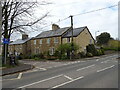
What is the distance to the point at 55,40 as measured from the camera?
41.0m

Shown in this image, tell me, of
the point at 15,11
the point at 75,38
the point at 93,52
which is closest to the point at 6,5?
the point at 15,11

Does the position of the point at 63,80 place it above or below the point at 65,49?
below

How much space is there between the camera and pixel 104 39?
6575cm

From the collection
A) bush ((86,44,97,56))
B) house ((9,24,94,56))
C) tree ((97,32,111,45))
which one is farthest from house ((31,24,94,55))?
tree ((97,32,111,45))

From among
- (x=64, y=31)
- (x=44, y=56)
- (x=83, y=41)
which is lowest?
(x=44, y=56)

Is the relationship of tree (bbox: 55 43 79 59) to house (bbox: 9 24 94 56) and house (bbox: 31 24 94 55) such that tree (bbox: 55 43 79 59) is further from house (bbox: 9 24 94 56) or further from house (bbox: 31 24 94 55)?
house (bbox: 31 24 94 55)

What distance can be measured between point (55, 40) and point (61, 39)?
2.06m

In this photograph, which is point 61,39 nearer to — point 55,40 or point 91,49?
Answer: point 55,40

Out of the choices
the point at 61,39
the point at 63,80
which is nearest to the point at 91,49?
the point at 61,39

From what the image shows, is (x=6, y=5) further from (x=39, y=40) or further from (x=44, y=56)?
(x=39, y=40)

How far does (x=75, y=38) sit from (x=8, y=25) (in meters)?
18.9

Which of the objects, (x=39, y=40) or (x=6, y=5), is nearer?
(x=6, y=5)

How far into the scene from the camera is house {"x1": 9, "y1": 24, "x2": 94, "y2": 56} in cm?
3834

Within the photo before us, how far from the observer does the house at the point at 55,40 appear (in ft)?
126
